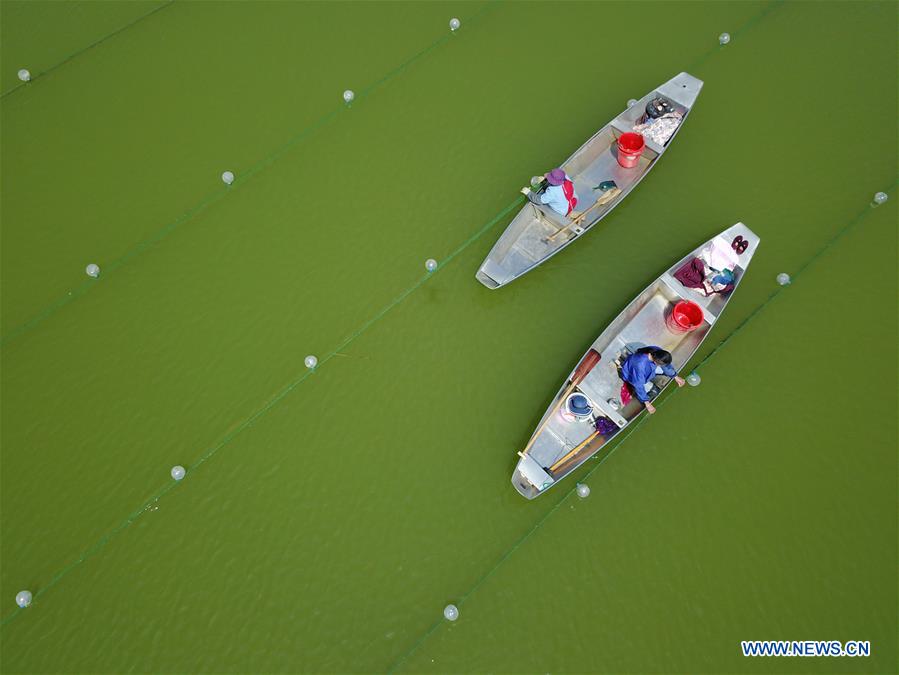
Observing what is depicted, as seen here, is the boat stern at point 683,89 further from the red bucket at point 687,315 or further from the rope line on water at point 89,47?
the rope line on water at point 89,47

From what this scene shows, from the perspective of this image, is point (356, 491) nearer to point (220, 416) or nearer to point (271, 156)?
point (220, 416)

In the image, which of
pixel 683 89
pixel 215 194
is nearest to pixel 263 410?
pixel 215 194

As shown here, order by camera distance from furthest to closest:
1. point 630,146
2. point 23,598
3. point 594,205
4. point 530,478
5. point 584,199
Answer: point 584,199 → point 630,146 → point 594,205 → point 530,478 → point 23,598

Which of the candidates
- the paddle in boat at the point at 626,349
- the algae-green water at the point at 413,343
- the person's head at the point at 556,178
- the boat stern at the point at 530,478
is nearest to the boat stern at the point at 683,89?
the algae-green water at the point at 413,343

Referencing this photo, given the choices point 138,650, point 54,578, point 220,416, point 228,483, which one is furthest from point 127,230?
point 138,650

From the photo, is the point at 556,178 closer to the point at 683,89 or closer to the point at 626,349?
the point at 626,349
